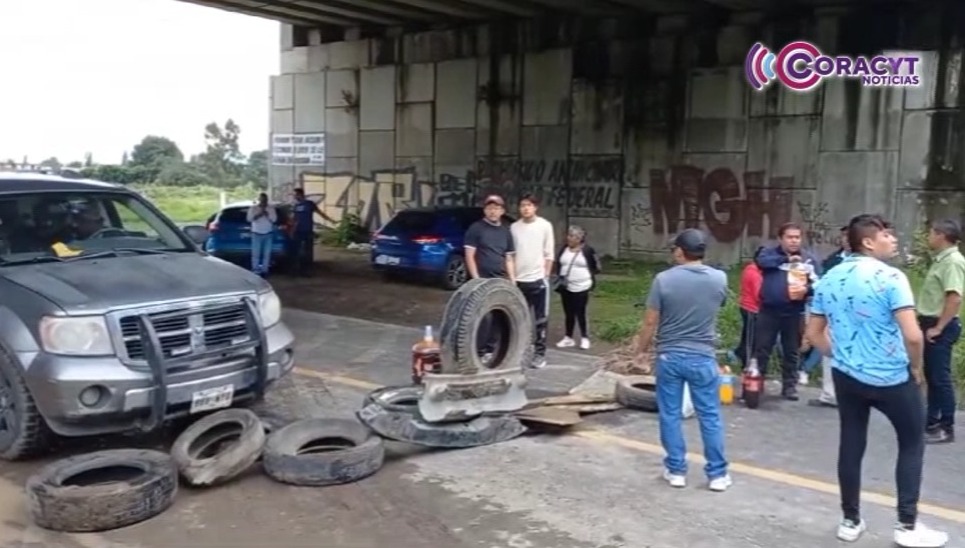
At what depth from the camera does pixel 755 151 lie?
18.2m

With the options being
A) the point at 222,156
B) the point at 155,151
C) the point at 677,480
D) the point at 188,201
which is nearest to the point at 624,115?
the point at 677,480

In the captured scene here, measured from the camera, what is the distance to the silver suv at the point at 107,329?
5512 mm

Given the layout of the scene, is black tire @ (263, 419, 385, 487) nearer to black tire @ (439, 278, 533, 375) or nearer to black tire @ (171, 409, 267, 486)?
black tire @ (171, 409, 267, 486)

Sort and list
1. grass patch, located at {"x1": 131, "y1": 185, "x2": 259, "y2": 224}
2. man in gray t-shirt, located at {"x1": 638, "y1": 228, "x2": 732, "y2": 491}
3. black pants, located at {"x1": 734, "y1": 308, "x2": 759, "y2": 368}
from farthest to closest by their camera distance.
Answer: grass patch, located at {"x1": 131, "y1": 185, "x2": 259, "y2": 224}, black pants, located at {"x1": 734, "y1": 308, "x2": 759, "y2": 368}, man in gray t-shirt, located at {"x1": 638, "y1": 228, "x2": 732, "y2": 491}

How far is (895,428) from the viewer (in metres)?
4.53

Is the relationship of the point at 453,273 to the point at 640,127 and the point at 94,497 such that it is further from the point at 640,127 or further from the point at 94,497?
the point at 94,497

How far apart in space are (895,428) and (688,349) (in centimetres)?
127

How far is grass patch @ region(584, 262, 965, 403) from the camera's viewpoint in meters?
9.73

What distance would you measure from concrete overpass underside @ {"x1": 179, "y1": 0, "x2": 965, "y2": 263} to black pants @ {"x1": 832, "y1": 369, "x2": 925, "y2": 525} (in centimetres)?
1263

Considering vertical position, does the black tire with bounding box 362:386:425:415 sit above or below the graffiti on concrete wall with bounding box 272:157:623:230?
below

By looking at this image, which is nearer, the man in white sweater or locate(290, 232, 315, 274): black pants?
the man in white sweater

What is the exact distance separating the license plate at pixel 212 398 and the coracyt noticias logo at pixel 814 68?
14.6 m

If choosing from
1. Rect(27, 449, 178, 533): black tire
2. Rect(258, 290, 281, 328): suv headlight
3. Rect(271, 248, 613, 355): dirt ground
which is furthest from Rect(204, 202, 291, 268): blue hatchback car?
Rect(27, 449, 178, 533): black tire

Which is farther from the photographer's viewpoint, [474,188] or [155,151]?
[155,151]
